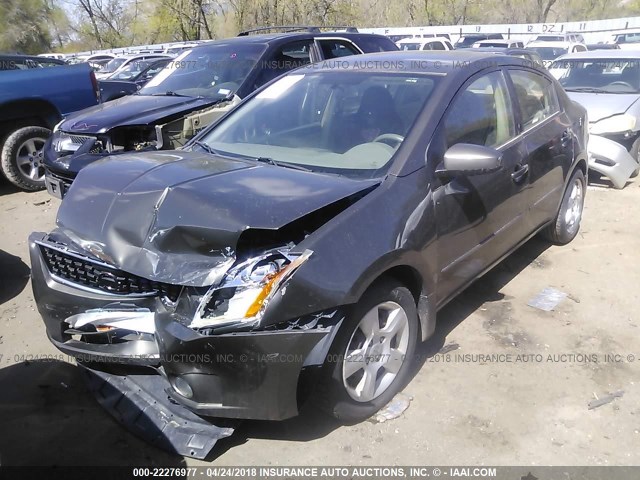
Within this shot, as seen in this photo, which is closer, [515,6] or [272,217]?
[272,217]

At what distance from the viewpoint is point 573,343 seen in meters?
3.56

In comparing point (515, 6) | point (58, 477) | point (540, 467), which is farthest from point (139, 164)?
point (515, 6)

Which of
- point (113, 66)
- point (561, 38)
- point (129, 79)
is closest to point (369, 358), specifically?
point (129, 79)

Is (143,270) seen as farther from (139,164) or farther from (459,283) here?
(459,283)

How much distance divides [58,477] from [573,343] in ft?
10.2

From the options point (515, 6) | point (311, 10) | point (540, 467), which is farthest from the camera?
point (515, 6)

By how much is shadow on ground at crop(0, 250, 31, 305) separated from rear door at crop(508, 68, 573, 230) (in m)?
4.07

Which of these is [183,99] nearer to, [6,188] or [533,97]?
[6,188]

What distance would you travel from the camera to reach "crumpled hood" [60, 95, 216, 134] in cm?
560

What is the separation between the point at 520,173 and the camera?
374 cm

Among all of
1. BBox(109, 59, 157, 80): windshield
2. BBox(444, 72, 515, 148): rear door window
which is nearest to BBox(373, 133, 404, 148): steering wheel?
BBox(444, 72, 515, 148): rear door window

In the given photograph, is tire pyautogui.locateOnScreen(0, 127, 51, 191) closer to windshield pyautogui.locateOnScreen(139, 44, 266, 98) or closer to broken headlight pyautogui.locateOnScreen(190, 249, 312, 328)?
windshield pyautogui.locateOnScreen(139, 44, 266, 98)

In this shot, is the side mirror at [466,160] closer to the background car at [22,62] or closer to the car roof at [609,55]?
the background car at [22,62]

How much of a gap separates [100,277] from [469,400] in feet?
6.80
